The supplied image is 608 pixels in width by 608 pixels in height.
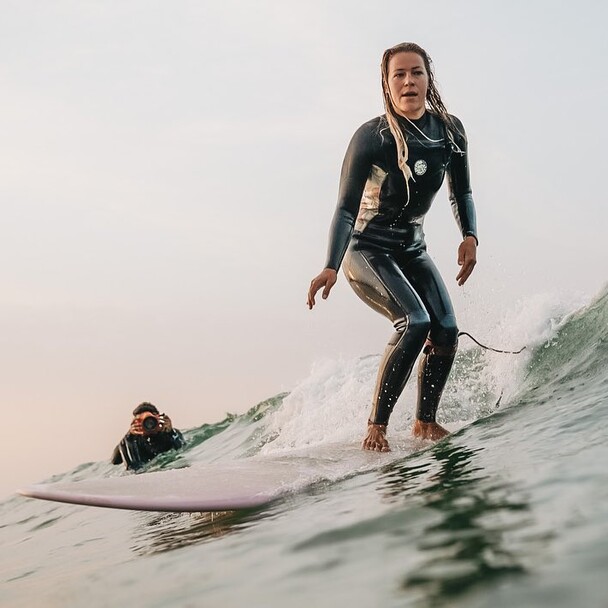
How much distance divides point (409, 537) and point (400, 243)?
2.78 m

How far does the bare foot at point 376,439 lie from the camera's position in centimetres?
438

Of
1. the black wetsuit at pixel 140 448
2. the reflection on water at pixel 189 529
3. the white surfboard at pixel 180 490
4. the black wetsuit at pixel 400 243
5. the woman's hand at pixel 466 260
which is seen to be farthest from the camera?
the black wetsuit at pixel 140 448

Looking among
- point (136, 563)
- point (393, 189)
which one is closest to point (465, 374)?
point (393, 189)

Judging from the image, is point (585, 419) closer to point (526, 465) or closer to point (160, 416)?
point (526, 465)

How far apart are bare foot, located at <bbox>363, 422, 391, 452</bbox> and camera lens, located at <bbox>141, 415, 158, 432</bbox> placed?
5.99m

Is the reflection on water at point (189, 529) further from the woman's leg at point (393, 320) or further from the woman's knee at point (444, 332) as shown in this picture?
the woman's knee at point (444, 332)

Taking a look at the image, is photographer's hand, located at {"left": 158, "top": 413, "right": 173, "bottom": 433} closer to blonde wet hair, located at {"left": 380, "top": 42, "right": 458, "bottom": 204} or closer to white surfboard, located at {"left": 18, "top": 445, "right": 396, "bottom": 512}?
white surfboard, located at {"left": 18, "top": 445, "right": 396, "bottom": 512}

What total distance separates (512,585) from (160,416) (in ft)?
29.2

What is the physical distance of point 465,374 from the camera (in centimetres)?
748

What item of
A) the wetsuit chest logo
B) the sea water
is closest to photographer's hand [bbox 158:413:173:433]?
the sea water

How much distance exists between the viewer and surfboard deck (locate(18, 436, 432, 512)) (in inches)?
129

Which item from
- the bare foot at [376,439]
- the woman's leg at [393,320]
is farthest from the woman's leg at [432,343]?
the bare foot at [376,439]

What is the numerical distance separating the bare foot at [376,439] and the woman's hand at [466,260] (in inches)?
45.0

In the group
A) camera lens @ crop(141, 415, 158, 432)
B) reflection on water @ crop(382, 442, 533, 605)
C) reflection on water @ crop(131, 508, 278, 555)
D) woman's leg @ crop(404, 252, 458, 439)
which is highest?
camera lens @ crop(141, 415, 158, 432)
